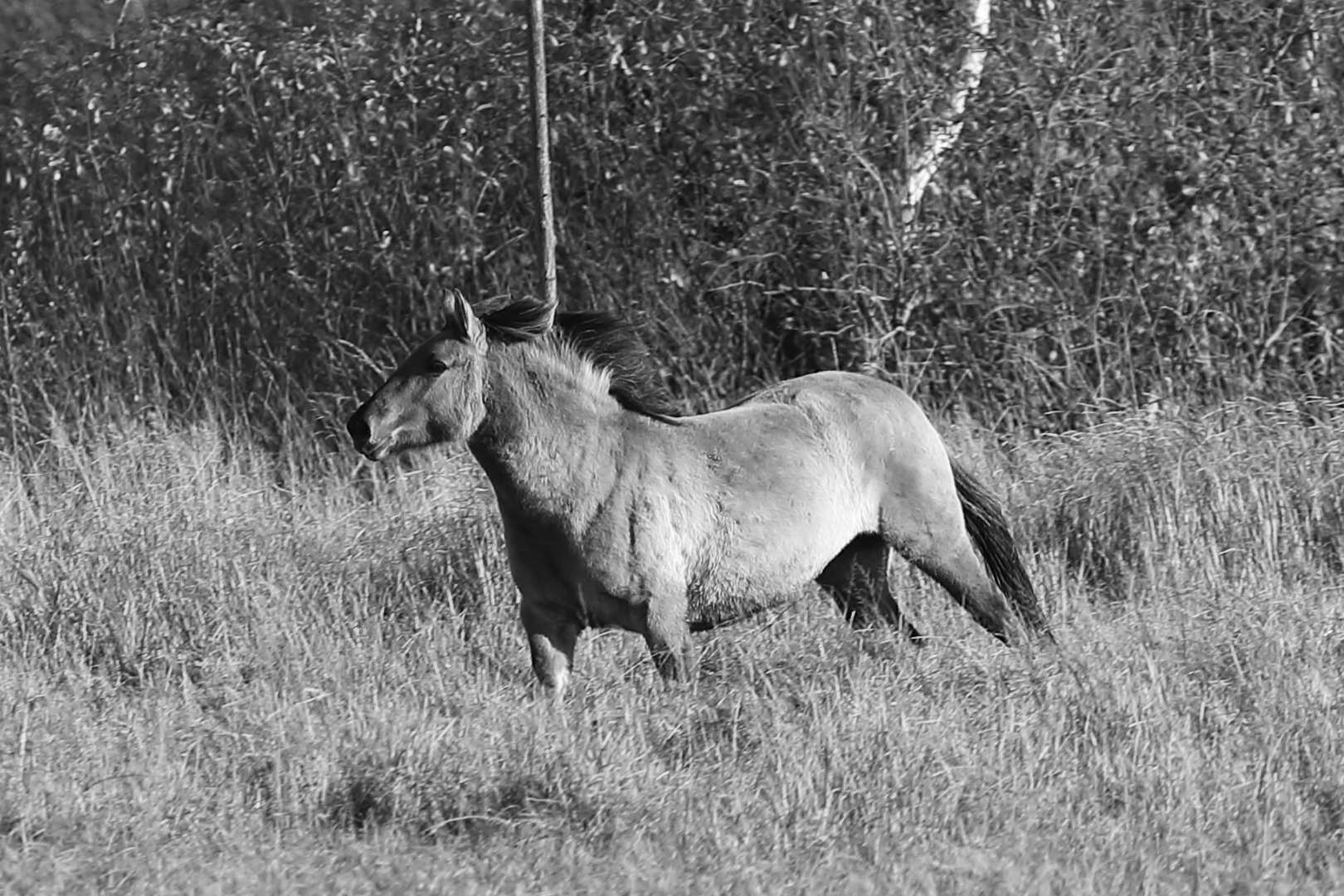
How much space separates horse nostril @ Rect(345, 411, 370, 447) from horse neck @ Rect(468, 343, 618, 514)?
348 mm

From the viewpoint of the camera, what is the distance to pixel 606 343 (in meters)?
6.09

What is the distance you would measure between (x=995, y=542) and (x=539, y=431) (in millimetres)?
1921

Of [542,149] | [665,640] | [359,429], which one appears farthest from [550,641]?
[542,149]

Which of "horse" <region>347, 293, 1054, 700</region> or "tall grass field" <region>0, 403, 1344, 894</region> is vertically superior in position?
"horse" <region>347, 293, 1054, 700</region>

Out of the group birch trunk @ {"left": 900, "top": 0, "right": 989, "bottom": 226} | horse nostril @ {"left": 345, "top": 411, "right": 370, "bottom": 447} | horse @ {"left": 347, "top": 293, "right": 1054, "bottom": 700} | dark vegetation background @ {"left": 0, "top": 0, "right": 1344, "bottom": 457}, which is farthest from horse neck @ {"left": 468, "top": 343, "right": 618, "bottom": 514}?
birch trunk @ {"left": 900, "top": 0, "right": 989, "bottom": 226}

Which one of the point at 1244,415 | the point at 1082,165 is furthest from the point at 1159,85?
the point at 1244,415

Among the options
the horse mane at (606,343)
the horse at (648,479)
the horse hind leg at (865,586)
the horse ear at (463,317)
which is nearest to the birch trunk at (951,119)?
the horse at (648,479)

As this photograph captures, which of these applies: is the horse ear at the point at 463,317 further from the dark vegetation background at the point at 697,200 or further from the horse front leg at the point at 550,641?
the dark vegetation background at the point at 697,200

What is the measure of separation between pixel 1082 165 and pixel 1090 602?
2837mm

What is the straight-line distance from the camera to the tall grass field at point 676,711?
4371 mm

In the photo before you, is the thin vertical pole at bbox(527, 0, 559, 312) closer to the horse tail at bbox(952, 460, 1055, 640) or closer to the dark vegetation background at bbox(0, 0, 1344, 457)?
A: the dark vegetation background at bbox(0, 0, 1344, 457)

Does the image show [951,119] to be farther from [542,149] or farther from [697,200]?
[542,149]

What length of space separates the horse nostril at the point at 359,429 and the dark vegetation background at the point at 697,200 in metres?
3.93

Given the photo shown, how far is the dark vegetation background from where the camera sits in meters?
9.00
